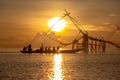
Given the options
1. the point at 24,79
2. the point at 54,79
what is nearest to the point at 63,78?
the point at 54,79

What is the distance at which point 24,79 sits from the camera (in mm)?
75188

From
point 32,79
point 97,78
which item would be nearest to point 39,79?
point 32,79

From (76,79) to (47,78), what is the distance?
21.5 ft

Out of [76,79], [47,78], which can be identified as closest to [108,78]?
[76,79]

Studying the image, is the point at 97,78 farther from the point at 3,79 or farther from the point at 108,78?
the point at 3,79

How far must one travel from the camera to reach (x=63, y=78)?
78.4 metres

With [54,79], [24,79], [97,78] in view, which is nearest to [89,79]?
[97,78]

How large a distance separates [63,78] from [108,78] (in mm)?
9617

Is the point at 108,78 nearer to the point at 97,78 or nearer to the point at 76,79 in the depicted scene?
the point at 97,78

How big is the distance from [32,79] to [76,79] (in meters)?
9.05

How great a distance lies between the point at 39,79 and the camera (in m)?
76.1

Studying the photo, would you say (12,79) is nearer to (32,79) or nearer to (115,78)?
(32,79)

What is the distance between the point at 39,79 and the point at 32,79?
56.8 inches

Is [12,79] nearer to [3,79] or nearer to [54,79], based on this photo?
[3,79]
